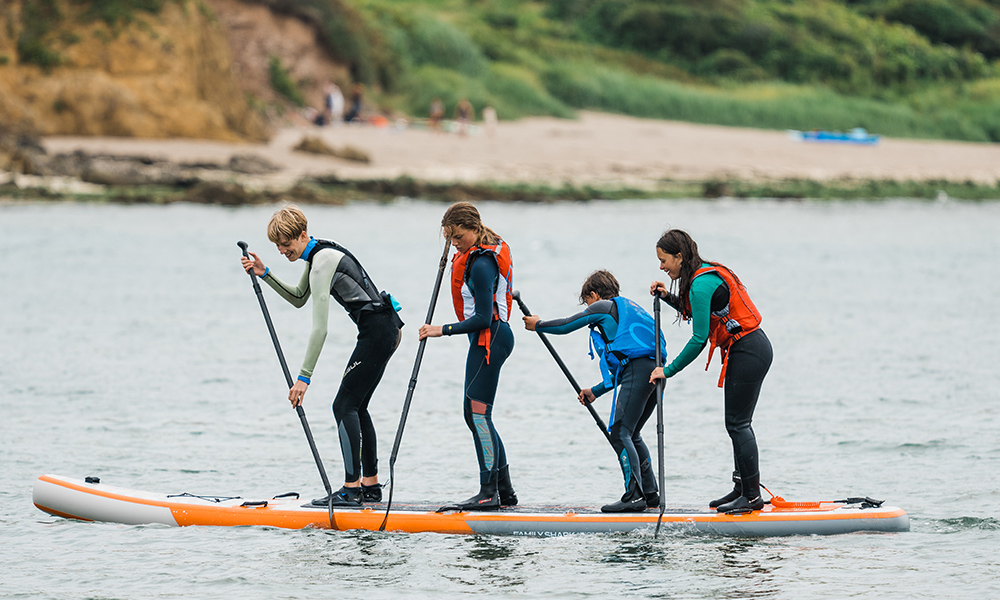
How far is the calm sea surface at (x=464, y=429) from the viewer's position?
8352 millimetres

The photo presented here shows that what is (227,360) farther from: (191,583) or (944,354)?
(944,354)

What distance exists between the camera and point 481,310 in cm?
806

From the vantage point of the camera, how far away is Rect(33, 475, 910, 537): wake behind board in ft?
28.6

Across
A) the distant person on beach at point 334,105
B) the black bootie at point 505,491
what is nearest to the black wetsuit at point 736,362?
the black bootie at point 505,491

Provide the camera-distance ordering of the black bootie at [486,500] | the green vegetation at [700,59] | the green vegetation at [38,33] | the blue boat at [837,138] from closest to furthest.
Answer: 1. the black bootie at [486,500]
2. the green vegetation at [38,33]
3. the blue boat at [837,138]
4. the green vegetation at [700,59]

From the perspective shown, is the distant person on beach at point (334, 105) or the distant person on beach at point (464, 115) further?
the distant person on beach at point (334, 105)

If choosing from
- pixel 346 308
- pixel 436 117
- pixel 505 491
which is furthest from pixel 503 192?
pixel 346 308

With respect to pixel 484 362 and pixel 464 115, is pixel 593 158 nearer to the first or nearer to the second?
pixel 464 115

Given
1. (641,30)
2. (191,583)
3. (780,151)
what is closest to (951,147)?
(780,151)

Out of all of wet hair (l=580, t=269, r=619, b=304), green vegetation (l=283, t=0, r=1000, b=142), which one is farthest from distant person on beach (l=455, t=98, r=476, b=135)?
wet hair (l=580, t=269, r=619, b=304)

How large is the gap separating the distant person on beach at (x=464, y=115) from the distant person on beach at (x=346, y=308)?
36496 mm

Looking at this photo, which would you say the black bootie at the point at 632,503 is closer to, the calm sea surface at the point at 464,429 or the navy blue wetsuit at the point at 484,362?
the calm sea surface at the point at 464,429

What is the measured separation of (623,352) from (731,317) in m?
0.79

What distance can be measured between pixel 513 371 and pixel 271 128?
1095 inches
